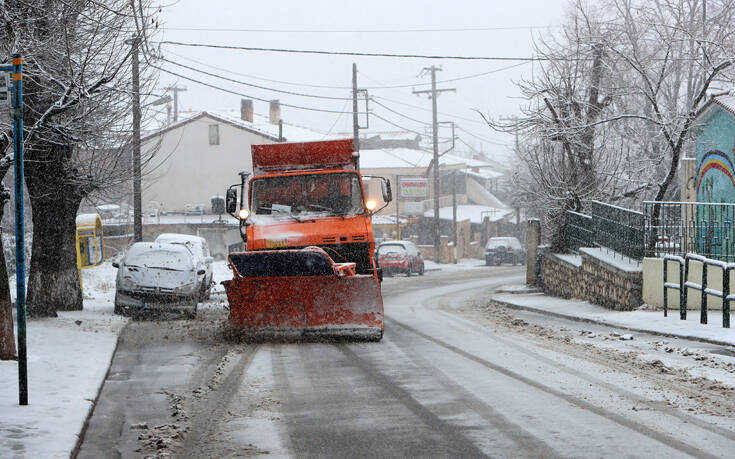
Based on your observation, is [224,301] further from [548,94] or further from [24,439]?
[24,439]

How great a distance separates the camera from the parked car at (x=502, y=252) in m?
51.0

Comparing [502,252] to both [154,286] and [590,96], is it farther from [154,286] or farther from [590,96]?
[154,286]

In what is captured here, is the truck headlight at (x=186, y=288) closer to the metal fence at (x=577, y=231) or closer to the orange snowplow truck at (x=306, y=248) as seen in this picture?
the orange snowplow truck at (x=306, y=248)

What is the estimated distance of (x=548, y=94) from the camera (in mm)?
24406

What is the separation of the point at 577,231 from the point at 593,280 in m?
3.36

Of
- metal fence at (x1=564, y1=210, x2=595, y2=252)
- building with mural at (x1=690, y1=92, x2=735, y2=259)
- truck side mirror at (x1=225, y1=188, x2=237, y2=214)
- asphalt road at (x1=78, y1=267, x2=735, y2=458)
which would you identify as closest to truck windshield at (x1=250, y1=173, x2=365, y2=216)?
truck side mirror at (x1=225, y1=188, x2=237, y2=214)

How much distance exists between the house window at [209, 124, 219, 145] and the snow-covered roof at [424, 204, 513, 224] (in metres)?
20.3

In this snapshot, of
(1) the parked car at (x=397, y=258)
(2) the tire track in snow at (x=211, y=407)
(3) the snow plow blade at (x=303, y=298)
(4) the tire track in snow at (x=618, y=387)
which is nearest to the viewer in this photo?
(2) the tire track in snow at (x=211, y=407)

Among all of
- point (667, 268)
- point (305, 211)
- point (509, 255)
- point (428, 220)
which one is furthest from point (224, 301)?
point (428, 220)

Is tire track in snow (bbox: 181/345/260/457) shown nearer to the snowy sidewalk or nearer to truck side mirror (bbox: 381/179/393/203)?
truck side mirror (bbox: 381/179/393/203)

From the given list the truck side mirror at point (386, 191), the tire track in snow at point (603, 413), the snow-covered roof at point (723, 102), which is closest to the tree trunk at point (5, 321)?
the tire track in snow at point (603, 413)

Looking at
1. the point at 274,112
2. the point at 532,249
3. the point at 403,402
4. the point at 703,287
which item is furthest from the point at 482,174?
the point at 403,402

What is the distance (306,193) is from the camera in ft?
48.3

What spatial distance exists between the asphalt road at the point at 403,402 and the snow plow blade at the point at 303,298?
325 mm
